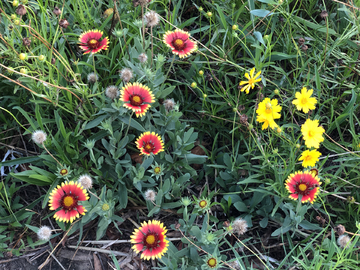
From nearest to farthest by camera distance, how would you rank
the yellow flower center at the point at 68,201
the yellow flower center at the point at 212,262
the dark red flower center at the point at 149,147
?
1. the yellow flower center at the point at 212,262
2. the yellow flower center at the point at 68,201
3. the dark red flower center at the point at 149,147

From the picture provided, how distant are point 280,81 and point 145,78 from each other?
92 cm

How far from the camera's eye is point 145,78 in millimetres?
1851

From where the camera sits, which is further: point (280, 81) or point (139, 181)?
point (280, 81)

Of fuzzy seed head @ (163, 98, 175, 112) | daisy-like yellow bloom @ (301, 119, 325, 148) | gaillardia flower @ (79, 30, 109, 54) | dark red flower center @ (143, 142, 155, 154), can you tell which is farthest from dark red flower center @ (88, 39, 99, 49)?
daisy-like yellow bloom @ (301, 119, 325, 148)

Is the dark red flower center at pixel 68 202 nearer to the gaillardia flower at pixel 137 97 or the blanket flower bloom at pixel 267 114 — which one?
the gaillardia flower at pixel 137 97

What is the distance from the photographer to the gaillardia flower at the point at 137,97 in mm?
1554

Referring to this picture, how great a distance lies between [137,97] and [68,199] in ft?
2.01

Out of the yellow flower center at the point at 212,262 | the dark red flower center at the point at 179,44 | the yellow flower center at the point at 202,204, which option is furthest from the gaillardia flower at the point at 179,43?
the yellow flower center at the point at 212,262

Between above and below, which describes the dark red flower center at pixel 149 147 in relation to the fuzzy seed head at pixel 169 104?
below

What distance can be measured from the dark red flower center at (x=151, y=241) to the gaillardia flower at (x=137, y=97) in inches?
23.2

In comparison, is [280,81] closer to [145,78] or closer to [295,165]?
[295,165]

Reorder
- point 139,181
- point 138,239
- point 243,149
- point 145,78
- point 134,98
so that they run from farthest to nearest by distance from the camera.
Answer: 1. point 243,149
2. point 145,78
3. point 139,181
4. point 134,98
5. point 138,239

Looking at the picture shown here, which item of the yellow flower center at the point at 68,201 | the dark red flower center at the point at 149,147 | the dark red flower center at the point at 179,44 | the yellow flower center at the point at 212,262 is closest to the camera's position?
the yellow flower center at the point at 212,262

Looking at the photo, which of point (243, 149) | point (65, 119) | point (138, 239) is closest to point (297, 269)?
point (243, 149)
